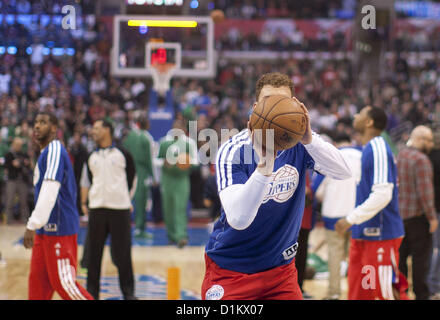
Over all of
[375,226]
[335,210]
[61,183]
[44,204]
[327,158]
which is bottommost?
[335,210]

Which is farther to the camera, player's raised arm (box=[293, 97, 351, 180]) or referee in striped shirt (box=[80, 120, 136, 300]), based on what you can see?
referee in striped shirt (box=[80, 120, 136, 300])

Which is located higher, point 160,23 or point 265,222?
point 160,23

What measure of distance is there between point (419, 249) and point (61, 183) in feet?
13.1

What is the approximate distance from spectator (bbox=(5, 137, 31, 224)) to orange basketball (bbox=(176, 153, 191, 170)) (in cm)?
364

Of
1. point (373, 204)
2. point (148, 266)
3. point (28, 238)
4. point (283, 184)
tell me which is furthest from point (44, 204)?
point (148, 266)

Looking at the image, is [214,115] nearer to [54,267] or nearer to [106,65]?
[106,65]

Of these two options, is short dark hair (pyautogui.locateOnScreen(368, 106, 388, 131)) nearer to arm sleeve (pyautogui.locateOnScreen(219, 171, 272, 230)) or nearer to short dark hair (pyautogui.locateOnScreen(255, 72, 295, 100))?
short dark hair (pyautogui.locateOnScreen(255, 72, 295, 100))

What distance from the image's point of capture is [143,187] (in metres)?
10.9

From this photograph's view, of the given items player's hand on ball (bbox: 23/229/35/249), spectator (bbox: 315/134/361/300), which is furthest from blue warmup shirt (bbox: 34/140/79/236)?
spectator (bbox: 315/134/361/300)

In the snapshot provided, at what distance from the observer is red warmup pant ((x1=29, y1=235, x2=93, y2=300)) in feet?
16.5

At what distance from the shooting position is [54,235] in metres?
5.11

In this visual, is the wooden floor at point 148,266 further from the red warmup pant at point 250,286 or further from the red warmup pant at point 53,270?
the red warmup pant at point 250,286

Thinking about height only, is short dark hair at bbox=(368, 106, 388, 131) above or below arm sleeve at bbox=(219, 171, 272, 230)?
above

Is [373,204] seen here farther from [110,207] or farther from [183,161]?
[183,161]
